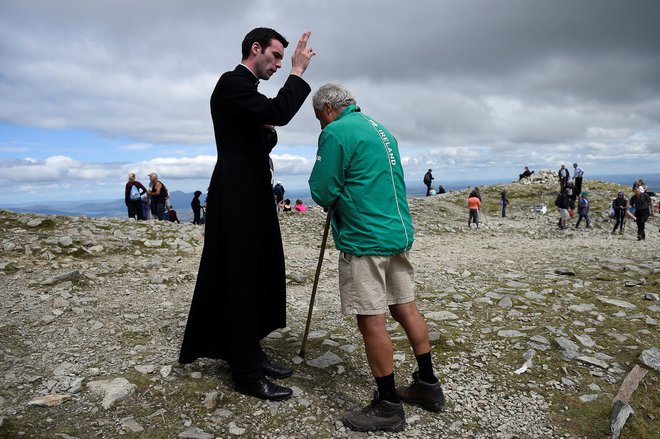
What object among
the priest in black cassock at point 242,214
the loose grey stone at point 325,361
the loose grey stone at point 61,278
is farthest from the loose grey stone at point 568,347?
the loose grey stone at point 61,278

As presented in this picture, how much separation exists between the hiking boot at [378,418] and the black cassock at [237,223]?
1021 mm

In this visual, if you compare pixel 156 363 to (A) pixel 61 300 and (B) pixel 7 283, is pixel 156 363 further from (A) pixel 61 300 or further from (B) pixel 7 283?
(B) pixel 7 283

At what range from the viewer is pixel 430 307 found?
741cm

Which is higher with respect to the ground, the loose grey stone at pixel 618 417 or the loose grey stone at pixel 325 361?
the loose grey stone at pixel 325 361

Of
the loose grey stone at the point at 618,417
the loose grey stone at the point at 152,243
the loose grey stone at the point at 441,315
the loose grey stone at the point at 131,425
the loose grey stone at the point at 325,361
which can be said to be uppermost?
the loose grey stone at the point at 152,243

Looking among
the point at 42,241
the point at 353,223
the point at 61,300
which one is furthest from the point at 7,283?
the point at 353,223

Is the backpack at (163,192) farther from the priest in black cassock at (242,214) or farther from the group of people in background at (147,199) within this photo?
the priest in black cassock at (242,214)

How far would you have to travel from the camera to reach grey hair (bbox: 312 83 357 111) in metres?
3.98

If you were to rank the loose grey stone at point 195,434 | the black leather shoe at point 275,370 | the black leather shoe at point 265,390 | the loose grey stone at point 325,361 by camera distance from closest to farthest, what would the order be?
the loose grey stone at point 195,434
the black leather shoe at point 265,390
the black leather shoe at point 275,370
the loose grey stone at point 325,361

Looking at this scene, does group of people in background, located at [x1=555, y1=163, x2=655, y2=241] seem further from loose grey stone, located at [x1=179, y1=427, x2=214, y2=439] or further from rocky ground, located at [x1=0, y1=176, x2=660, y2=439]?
loose grey stone, located at [x1=179, y1=427, x2=214, y2=439]

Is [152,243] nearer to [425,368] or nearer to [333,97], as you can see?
[333,97]

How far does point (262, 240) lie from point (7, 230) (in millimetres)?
10160

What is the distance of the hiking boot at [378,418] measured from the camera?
3.85 meters

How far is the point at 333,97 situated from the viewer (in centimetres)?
398
